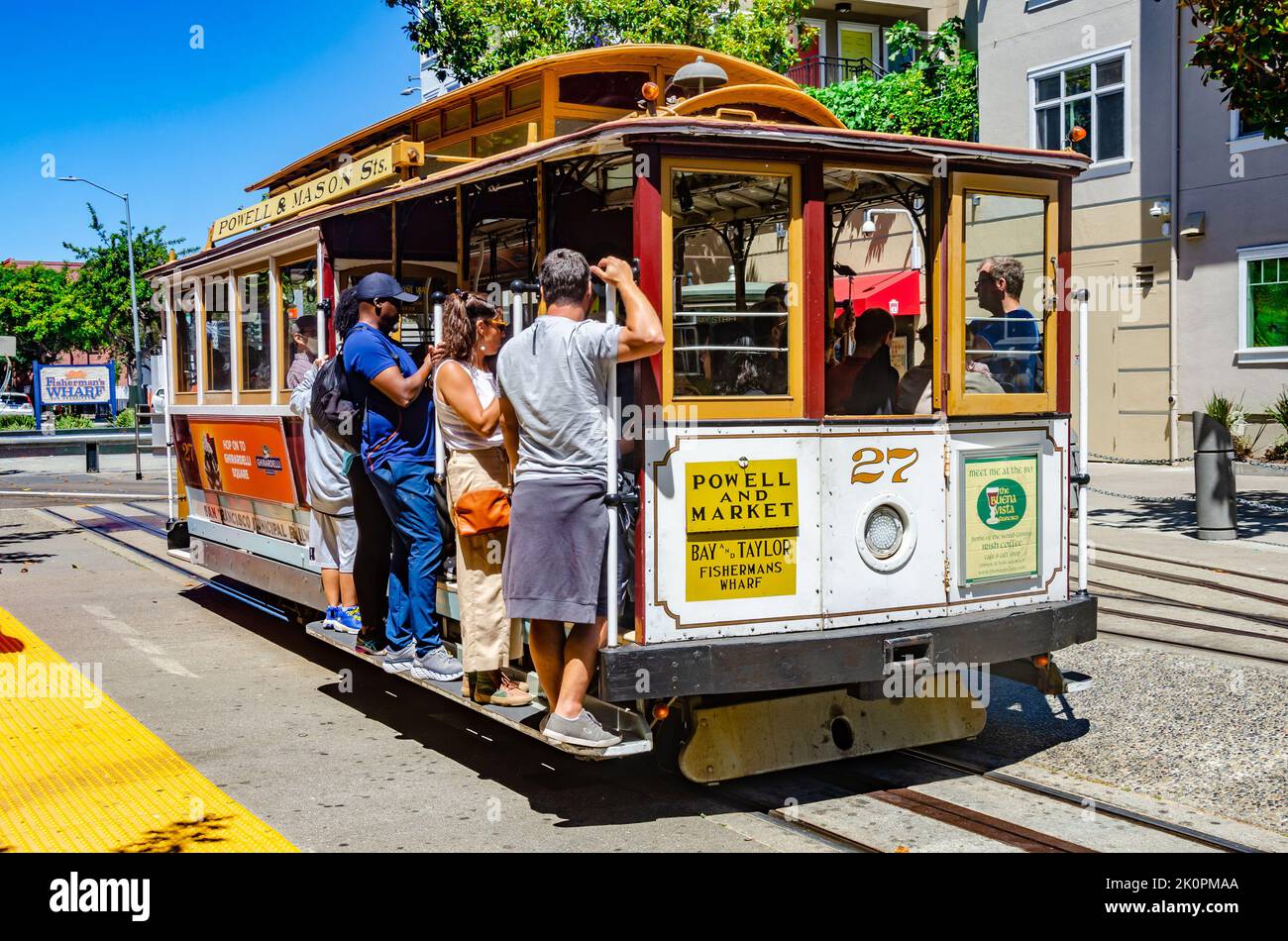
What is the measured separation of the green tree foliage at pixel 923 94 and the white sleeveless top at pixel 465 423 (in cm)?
2077

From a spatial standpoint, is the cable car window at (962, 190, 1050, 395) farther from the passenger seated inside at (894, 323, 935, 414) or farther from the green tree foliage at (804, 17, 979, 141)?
→ the green tree foliage at (804, 17, 979, 141)

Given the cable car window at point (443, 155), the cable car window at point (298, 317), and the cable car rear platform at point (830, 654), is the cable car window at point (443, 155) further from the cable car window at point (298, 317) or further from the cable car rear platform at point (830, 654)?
the cable car rear platform at point (830, 654)

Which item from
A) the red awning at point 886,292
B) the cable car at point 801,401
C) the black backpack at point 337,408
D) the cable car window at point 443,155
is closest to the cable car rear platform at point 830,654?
the cable car at point 801,401

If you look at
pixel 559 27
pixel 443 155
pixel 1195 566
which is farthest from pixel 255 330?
pixel 559 27

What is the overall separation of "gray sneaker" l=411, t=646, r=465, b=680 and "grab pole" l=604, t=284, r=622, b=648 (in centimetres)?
137

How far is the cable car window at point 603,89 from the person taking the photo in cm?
712

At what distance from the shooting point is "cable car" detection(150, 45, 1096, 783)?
17.8 feet

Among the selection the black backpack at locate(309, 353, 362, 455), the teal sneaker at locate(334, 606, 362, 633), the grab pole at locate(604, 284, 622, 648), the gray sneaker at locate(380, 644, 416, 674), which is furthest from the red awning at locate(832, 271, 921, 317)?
the teal sneaker at locate(334, 606, 362, 633)

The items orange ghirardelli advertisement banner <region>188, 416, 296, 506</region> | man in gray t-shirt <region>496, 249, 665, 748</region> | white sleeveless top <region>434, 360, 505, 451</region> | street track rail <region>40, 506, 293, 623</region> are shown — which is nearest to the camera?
man in gray t-shirt <region>496, 249, 665, 748</region>

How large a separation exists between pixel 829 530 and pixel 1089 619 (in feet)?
5.01

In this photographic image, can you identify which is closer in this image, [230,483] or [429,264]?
[429,264]

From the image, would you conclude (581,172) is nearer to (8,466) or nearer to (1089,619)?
(1089,619)

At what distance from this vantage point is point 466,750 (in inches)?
262
